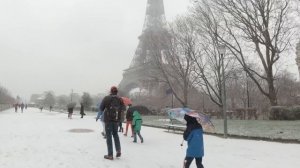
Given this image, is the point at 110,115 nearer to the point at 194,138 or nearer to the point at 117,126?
the point at 117,126

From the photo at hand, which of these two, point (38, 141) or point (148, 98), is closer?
point (38, 141)

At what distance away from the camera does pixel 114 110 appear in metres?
9.88

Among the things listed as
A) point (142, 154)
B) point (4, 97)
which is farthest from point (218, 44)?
point (4, 97)

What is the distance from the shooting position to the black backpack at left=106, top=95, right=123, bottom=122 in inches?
388

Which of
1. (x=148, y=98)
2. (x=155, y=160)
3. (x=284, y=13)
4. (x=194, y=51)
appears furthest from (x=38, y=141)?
(x=148, y=98)

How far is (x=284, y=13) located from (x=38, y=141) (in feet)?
62.7

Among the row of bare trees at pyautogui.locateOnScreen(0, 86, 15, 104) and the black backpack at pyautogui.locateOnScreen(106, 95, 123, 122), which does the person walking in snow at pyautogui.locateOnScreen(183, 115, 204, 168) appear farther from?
the row of bare trees at pyautogui.locateOnScreen(0, 86, 15, 104)

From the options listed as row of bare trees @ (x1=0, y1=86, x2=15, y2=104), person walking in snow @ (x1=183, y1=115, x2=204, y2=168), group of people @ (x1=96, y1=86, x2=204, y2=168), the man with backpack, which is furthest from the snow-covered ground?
row of bare trees @ (x1=0, y1=86, x2=15, y2=104)

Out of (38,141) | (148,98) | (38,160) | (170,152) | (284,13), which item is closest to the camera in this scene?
(38,160)

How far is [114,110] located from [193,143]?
111 inches

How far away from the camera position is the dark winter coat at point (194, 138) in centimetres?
775

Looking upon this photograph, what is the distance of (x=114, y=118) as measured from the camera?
987cm

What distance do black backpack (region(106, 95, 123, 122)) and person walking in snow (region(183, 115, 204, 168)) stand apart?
2517mm

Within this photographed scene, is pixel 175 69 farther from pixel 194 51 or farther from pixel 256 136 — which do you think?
pixel 256 136
